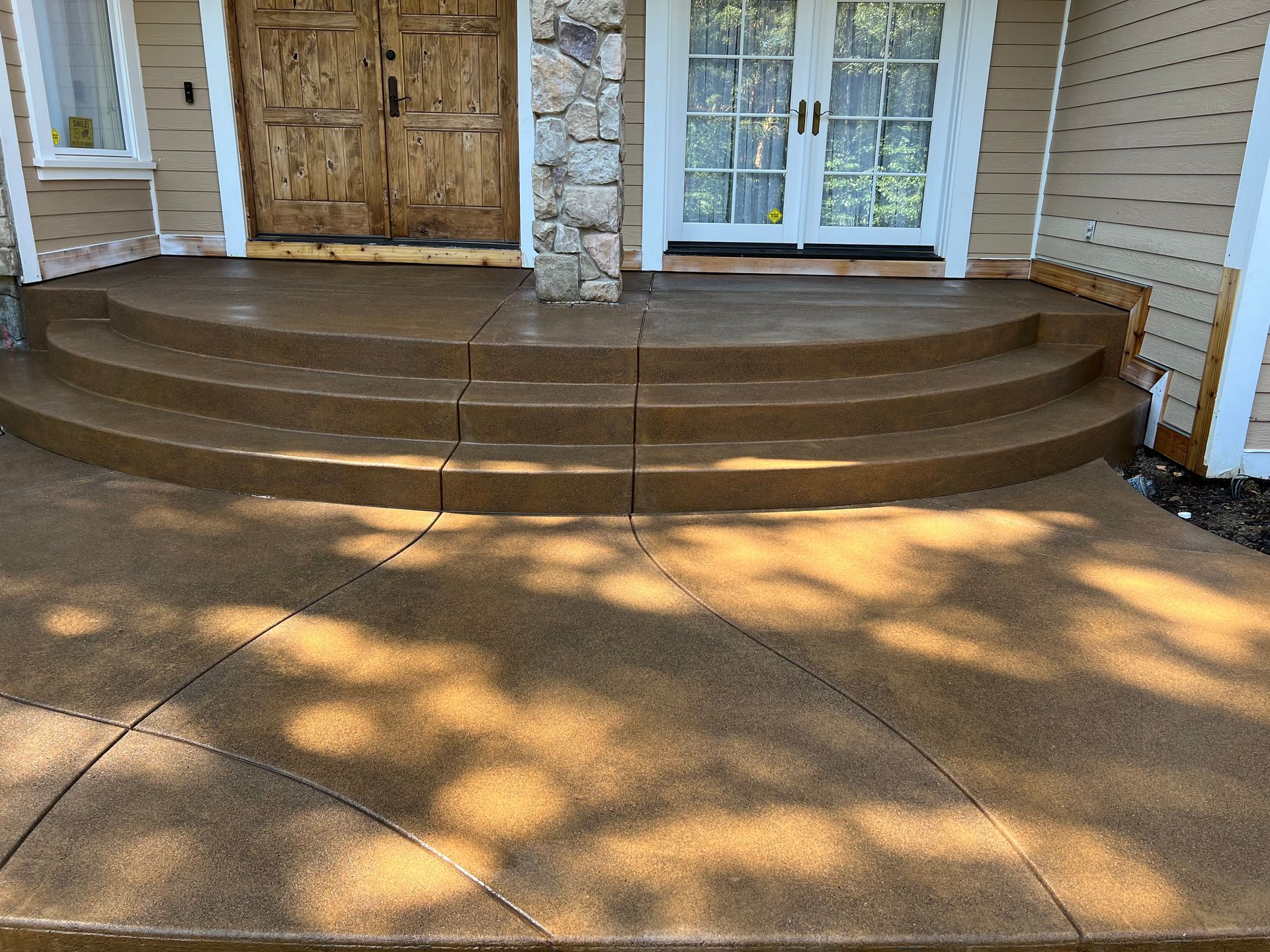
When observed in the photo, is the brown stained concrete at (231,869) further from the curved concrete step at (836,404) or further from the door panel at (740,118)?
the door panel at (740,118)

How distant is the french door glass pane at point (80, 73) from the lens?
4926 mm

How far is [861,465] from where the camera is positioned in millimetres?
3377

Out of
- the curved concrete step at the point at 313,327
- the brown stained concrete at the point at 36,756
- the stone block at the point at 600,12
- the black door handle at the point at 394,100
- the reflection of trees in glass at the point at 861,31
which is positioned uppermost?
the reflection of trees in glass at the point at 861,31

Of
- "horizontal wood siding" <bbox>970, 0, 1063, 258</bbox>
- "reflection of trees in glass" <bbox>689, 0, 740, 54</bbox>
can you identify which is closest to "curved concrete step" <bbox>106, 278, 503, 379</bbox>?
"reflection of trees in glass" <bbox>689, 0, 740, 54</bbox>

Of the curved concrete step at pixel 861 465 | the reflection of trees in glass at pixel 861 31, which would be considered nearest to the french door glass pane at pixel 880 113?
the reflection of trees in glass at pixel 861 31

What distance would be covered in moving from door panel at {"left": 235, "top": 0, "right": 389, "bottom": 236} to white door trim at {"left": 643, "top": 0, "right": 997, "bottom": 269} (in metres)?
1.79

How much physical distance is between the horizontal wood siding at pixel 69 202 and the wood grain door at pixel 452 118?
1.60 metres

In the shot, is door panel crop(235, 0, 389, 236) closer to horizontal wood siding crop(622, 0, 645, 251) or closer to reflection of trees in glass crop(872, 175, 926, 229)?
horizontal wood siding crop(622, 0, 645, 251)

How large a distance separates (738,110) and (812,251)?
103 centimetres

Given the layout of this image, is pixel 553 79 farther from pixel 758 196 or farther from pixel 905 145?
pixel 905 145

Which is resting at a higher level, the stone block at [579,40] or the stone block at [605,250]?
the stone block at [579,40]

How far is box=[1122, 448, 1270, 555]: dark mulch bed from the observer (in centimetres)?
344

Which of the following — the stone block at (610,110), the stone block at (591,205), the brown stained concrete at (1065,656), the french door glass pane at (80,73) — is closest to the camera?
the brown stained concrete at (1065,656)

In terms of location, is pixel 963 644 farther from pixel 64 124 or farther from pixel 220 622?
pixel 64 124
